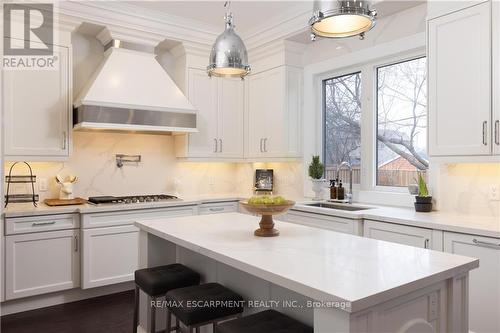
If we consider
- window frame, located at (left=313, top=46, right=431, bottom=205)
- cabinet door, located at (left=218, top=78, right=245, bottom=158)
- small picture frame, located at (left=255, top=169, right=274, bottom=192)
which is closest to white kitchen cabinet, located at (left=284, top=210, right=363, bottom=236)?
window frame, located at (left=313, top=46, right=431, bottom=205)

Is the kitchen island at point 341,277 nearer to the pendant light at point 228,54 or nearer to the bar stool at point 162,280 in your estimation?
the bar stool at point 162,280

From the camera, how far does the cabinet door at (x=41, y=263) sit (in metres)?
3.09

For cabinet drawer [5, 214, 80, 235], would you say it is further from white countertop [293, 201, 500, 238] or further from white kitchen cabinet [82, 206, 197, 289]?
white countertop [293, 201, 500, 238]

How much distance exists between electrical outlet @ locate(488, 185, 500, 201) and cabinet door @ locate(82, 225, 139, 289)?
306cm

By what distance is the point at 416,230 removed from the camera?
2.63 meters

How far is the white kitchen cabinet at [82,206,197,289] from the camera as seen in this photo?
3371 millimetres

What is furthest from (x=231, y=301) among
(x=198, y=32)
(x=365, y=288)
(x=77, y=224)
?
(x=198, y=32)

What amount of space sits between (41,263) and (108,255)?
548mm

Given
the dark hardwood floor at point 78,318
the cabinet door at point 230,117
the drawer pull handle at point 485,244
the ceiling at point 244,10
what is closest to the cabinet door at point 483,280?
the drawer pull handle at point 485,244

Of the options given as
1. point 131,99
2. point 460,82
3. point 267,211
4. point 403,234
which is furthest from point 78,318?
point 460,82

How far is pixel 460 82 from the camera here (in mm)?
2654

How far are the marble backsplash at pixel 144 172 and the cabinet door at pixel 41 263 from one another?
0.70 meters

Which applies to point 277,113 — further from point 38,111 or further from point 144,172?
point 38,111

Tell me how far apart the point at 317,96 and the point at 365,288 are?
3371 mm
